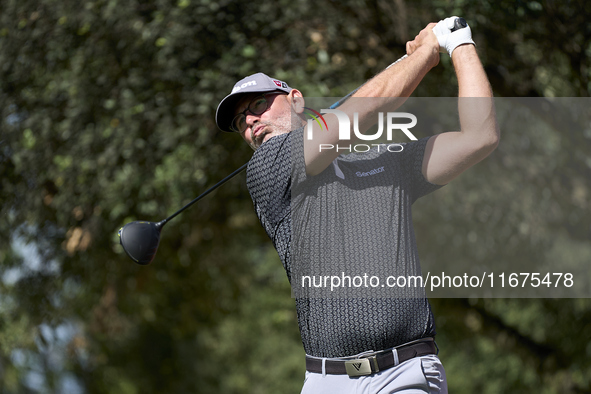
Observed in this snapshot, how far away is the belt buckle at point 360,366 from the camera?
2289 millimetres

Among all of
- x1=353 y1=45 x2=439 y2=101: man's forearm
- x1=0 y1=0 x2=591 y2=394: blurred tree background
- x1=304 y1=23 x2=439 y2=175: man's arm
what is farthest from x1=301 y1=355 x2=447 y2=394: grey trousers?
x1=0 y1=0 x2=591 y2=394: blurred tree background

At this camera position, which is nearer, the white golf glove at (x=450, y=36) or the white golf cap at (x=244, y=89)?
the white golf glove at (x=450, y=36)

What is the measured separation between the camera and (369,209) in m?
2.40

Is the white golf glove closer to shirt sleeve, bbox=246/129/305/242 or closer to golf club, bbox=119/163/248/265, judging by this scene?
shirt sleeve, bbox=246/129/305/242

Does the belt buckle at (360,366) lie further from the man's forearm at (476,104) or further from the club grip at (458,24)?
the club grip at (458,24)

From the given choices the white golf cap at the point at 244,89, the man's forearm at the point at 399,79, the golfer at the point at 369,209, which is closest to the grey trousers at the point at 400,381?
the golfer at the point at 369,209

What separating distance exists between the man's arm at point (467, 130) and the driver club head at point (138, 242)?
1.48m

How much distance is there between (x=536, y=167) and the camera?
671 cm

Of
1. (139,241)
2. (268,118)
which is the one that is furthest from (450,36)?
(139,241)

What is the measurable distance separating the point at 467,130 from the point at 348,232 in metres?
0.56

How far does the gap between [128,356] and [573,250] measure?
353 inches

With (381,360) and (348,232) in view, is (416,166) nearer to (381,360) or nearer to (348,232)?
(348,232)

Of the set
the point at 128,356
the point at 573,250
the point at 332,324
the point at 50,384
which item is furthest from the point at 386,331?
the point at 128,356

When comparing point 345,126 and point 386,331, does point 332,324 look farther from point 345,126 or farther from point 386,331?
point 345,126
